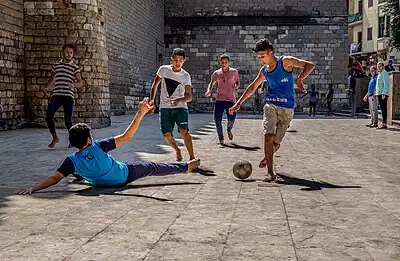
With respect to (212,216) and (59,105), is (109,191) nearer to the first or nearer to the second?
(212,216)

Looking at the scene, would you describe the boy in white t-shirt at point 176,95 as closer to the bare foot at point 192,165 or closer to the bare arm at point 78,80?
the bare foot at point 192,165

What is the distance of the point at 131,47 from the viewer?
2392cm

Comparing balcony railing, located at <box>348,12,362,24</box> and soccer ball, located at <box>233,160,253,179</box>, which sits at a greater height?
balcony railing, located at <box>348,12,362,24</box>

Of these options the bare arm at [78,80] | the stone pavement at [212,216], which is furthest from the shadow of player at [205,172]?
the bare arm at [78,80]

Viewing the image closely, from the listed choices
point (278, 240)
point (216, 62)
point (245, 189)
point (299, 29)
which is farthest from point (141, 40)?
point (278, 240)

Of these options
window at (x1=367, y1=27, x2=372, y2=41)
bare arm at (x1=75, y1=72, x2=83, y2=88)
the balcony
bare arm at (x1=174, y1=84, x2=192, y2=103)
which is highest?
window at (x1=367, y1=27, x2=372, y2=41)

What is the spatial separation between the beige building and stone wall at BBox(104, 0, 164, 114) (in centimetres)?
2229

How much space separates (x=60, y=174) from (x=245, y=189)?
5.92 ft

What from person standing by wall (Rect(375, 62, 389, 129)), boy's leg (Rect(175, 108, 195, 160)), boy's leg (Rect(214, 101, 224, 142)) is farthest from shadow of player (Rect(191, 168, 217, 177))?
person standing by wall (Rect(375, 62, 389, 129))

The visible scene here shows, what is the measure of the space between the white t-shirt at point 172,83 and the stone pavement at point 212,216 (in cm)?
104

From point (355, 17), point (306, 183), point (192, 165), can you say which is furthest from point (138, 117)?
point (355, 17)

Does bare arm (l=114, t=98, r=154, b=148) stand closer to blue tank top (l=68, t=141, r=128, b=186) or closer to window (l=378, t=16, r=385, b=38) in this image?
blue tank top (l=68, t=141, r=128, b=186)

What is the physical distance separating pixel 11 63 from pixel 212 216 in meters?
11.3

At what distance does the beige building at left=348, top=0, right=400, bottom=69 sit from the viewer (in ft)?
150
